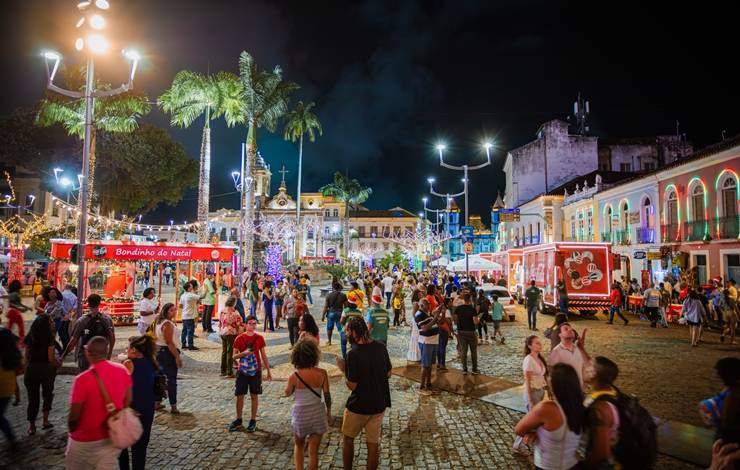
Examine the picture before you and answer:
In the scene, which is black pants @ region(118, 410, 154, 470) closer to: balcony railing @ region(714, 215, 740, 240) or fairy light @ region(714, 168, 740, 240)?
balcony railing @ region(714, 215, 740, 240)

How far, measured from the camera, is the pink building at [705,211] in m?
19.2

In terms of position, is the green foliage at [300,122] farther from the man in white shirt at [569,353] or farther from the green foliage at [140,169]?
the man in white shirt at [569,353]

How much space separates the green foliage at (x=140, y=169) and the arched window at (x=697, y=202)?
115ft

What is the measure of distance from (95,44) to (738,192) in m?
23.6

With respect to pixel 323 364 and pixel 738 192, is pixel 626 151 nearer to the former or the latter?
pixel 738 192

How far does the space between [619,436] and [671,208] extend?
2530cm

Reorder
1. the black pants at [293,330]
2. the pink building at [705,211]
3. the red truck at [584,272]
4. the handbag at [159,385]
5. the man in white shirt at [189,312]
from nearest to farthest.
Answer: the handbag at [159,385]
the black pants at [293,330]
the man in white shirt at [189,312]
the red truck at [584,272]
the pink building at [705,211]

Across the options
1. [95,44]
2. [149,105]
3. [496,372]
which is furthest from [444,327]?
[149,105]

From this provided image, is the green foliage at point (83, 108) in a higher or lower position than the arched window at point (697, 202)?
higher

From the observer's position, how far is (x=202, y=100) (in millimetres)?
22422

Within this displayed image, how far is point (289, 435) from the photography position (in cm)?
586

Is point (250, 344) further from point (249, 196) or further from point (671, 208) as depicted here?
point (671, 208)

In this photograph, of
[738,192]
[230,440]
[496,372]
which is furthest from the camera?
[738,192]

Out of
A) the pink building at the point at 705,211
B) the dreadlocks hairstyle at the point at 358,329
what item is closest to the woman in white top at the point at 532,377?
the dreadlocks hairstyle at the point at 358,329
